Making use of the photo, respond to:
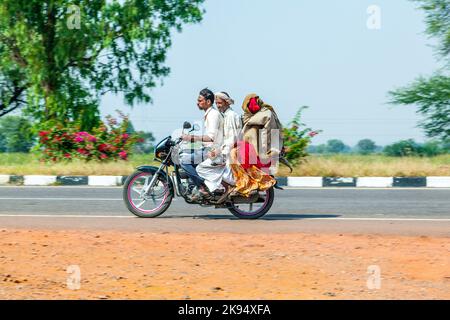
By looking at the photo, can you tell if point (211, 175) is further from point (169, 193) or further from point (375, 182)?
point (375, 182)

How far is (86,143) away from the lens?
20.2m

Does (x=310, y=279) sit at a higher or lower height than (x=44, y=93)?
lower

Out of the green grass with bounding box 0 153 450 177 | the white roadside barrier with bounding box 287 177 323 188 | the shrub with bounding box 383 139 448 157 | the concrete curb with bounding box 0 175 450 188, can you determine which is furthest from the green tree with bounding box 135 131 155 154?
the shrub with bounding box 383 139 448 157

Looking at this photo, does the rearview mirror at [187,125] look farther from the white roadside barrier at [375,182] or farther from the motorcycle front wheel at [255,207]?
the white roadside barrier at [375,182]

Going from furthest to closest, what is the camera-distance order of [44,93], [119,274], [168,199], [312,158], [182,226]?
[44,93] → [312,158] → [168,199] → [182,226] → [119,274]

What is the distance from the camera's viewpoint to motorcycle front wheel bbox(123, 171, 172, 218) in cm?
1073


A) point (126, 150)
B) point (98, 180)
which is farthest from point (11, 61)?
point (98, 180)

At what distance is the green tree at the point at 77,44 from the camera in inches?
948

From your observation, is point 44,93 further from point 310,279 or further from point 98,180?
point 310,279

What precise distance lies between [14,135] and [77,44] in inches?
508

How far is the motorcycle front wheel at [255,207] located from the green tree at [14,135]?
1706 cm
